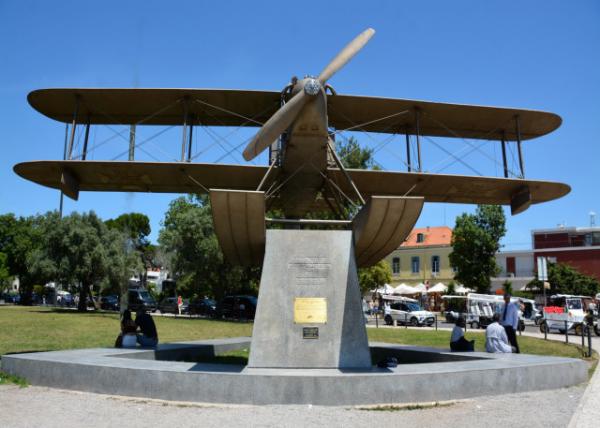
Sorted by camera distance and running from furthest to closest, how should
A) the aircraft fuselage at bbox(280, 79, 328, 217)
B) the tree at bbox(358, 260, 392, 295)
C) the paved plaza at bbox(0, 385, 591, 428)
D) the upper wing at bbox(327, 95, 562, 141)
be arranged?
the tree at bbox(358, 260, 392, 295)
the upper wing at bbox(327, 95, 562, 141)
the aircraft fuselage at bbox(280, 79, 328, 217)
the paved plaza at bbox(0, 385, 591, 428)

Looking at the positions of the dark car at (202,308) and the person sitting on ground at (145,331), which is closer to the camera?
the person sitting on ground at (145,331)

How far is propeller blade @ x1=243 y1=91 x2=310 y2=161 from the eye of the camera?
10.2 meters

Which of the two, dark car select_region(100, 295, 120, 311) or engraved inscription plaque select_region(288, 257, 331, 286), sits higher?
engraved inscription plaque select_region(288, 257, 331, 286)

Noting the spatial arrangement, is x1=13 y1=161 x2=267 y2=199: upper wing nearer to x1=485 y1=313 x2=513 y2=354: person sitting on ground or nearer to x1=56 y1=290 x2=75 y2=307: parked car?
x1=485 y1=313 x2=513 y2=354: person sitting on ground

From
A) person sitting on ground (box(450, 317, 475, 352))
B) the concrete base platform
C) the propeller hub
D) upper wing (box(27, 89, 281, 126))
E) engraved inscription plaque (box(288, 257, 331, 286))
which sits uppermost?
upper wing (box(27, 89, 281, 126))

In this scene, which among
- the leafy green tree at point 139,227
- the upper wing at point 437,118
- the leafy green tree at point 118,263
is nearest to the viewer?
the upper wing at point 437,118

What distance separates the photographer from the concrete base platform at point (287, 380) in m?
8.09

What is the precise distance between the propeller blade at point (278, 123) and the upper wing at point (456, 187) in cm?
282

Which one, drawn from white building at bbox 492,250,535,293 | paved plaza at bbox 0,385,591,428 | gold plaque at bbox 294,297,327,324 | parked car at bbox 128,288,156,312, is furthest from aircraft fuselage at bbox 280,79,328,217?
white building at bbox 492,250,535,293

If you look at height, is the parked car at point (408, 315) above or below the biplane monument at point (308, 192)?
below

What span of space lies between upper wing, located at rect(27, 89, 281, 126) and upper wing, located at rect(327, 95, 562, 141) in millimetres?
1975

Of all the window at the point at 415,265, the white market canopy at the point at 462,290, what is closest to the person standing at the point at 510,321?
the white market canopy at the point at 462,290

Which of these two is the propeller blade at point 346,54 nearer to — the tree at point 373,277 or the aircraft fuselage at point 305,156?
the aircraft fuselage at point 305,156

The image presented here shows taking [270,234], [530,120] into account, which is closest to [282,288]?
[270,234]
